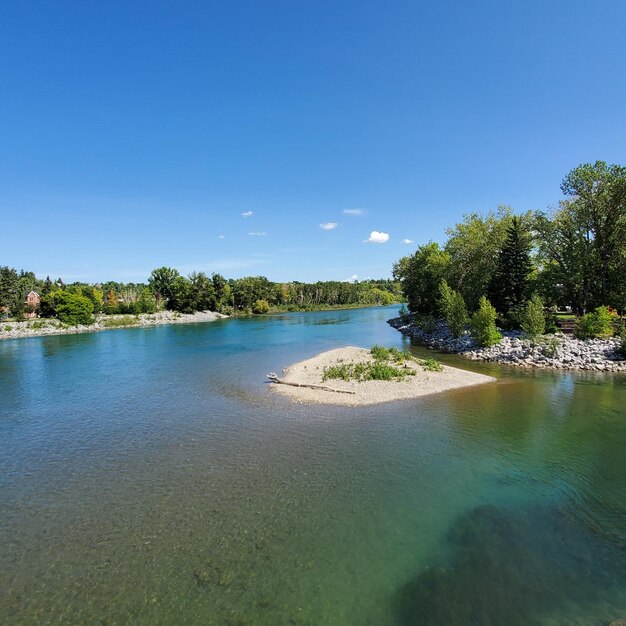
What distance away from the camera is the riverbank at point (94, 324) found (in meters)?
67.2

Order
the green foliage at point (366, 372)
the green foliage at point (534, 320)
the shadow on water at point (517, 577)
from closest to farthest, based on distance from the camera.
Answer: the shadow on water at point (517, 577) → the green foliage at point (366, 372) → the green foliage at point (534, 320)

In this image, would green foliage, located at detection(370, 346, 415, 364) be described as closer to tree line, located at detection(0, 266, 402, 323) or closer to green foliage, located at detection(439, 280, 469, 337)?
green foliage, located at detection(439, 280, 469, 337)

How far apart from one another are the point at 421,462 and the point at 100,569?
11536 millimetres

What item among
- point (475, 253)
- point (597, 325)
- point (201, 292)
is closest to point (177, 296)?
point (201, 292)

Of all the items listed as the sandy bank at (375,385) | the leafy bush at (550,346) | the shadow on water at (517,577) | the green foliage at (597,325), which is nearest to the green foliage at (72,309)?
the sandy bank at (375,385)

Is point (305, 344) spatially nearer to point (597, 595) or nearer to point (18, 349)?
point (18, 349)

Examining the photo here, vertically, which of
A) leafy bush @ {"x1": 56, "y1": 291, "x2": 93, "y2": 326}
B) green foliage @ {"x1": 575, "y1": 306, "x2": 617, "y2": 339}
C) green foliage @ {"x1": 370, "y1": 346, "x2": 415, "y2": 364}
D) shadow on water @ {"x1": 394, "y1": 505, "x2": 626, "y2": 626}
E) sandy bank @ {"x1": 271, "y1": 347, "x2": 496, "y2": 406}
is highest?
leafy bush @ {"x1": 56, "y1": 291, "x2": 93, "y2": 326}

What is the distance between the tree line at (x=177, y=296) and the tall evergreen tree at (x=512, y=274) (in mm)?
78716

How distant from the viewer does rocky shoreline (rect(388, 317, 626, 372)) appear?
31938 mm

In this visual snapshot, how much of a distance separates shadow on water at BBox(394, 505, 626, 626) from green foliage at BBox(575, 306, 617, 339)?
3202 centimetres

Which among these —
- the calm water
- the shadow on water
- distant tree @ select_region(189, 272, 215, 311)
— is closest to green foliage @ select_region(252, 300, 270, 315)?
distant tree @ select_region(189, 272, 215, 311)

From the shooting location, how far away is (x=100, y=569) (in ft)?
31.7

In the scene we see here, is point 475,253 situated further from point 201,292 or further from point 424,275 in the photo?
point 201,292

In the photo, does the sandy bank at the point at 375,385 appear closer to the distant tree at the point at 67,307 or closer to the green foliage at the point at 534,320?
the green foliage at the point at 534,320
